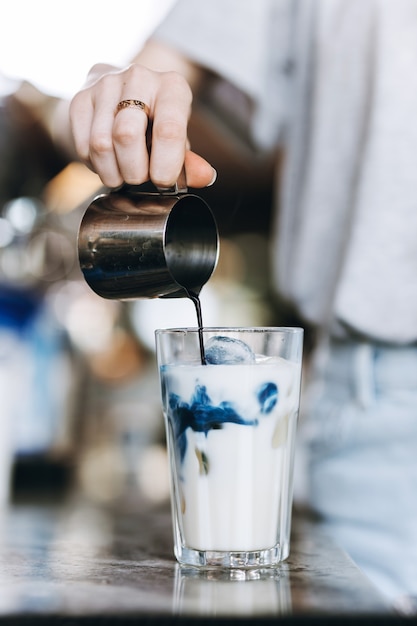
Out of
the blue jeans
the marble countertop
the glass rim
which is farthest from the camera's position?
the blue jeans

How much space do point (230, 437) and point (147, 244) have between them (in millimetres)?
228

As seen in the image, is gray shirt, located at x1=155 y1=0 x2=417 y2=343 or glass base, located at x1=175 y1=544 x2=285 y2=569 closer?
glass base, located at x1=175 y1=544 x2=285 y2=569

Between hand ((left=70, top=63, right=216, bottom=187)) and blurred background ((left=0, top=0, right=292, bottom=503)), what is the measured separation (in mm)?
437

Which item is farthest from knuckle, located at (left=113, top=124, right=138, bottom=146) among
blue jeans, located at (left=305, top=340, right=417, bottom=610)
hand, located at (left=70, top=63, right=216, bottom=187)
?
blue jeans, located at (left=305, top=340, right=417, bottom=610)

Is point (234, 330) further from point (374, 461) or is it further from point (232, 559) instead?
point (374, 461)

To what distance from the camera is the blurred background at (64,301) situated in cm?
202

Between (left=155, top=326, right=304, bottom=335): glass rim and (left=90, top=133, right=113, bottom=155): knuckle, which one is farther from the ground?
(left=90, top=133, right=113, bottom=155): knuckle

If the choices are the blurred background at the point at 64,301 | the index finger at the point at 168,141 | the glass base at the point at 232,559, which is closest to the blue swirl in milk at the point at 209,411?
the glass base at the point at 232,559

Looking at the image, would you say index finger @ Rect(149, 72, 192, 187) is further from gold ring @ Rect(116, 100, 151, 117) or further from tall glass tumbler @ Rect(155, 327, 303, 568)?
tall glass tumbler @ Rect(155, 327, 303, 568)

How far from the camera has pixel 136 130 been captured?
82cm

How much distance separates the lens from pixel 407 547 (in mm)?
1105

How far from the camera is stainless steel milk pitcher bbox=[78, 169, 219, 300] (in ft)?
2.68

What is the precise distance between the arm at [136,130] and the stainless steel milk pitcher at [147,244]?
0.03 meters

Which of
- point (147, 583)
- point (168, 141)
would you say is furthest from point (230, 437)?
point (168, 141)
